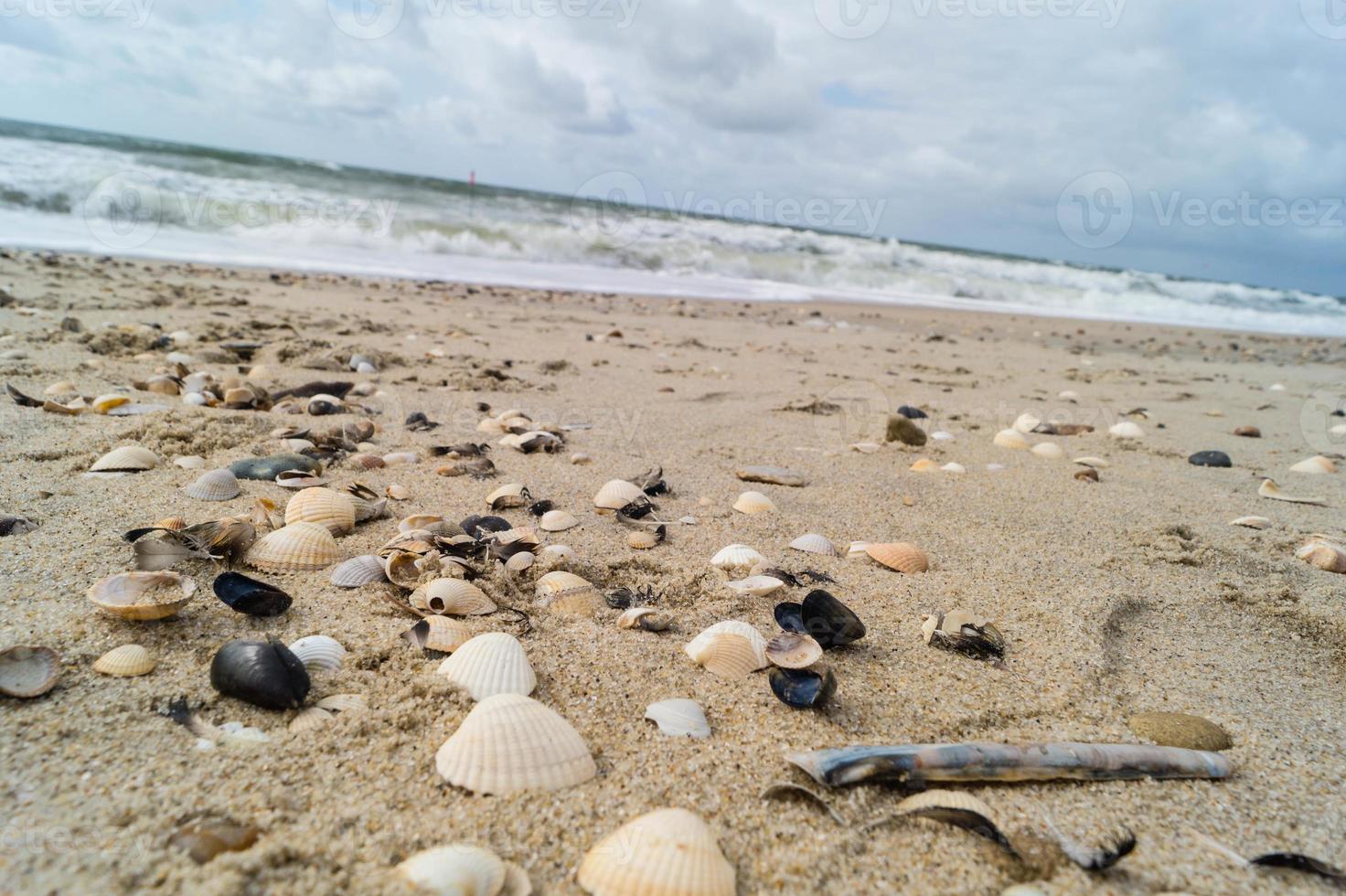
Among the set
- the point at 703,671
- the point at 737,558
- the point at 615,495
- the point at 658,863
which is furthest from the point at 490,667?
the point at 615,495

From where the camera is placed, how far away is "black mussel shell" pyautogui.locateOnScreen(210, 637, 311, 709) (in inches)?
52.0

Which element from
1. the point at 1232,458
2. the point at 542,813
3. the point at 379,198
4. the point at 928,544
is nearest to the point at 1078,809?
the point at 542,813

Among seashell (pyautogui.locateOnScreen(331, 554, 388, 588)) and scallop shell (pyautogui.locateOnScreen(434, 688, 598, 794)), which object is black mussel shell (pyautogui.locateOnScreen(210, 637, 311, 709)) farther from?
seashell (pyautogui.locateOnScreen(331, 554, 388, 588))

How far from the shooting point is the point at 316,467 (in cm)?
269

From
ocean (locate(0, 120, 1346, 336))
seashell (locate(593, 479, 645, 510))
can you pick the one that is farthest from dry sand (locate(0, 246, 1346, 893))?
ocean (locate(0, 120, 1346, 336))

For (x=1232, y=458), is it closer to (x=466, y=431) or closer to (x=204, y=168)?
(x=466, y=431)

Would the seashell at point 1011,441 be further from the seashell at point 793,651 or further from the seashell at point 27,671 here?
the seashell at point 27,671

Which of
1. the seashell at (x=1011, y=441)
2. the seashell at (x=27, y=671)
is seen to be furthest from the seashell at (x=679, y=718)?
the seashell at (x=1011, y=441)

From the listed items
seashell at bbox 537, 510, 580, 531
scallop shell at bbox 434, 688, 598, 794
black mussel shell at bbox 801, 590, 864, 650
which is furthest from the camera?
seashell at bbox 537, 510, 580, 531

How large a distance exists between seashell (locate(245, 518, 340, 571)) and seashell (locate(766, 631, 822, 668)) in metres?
1.25

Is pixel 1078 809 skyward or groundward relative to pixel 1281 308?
groundward

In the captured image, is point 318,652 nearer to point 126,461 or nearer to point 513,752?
point 513,752

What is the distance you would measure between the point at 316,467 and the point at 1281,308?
3485 cm

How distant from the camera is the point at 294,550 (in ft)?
6.36
